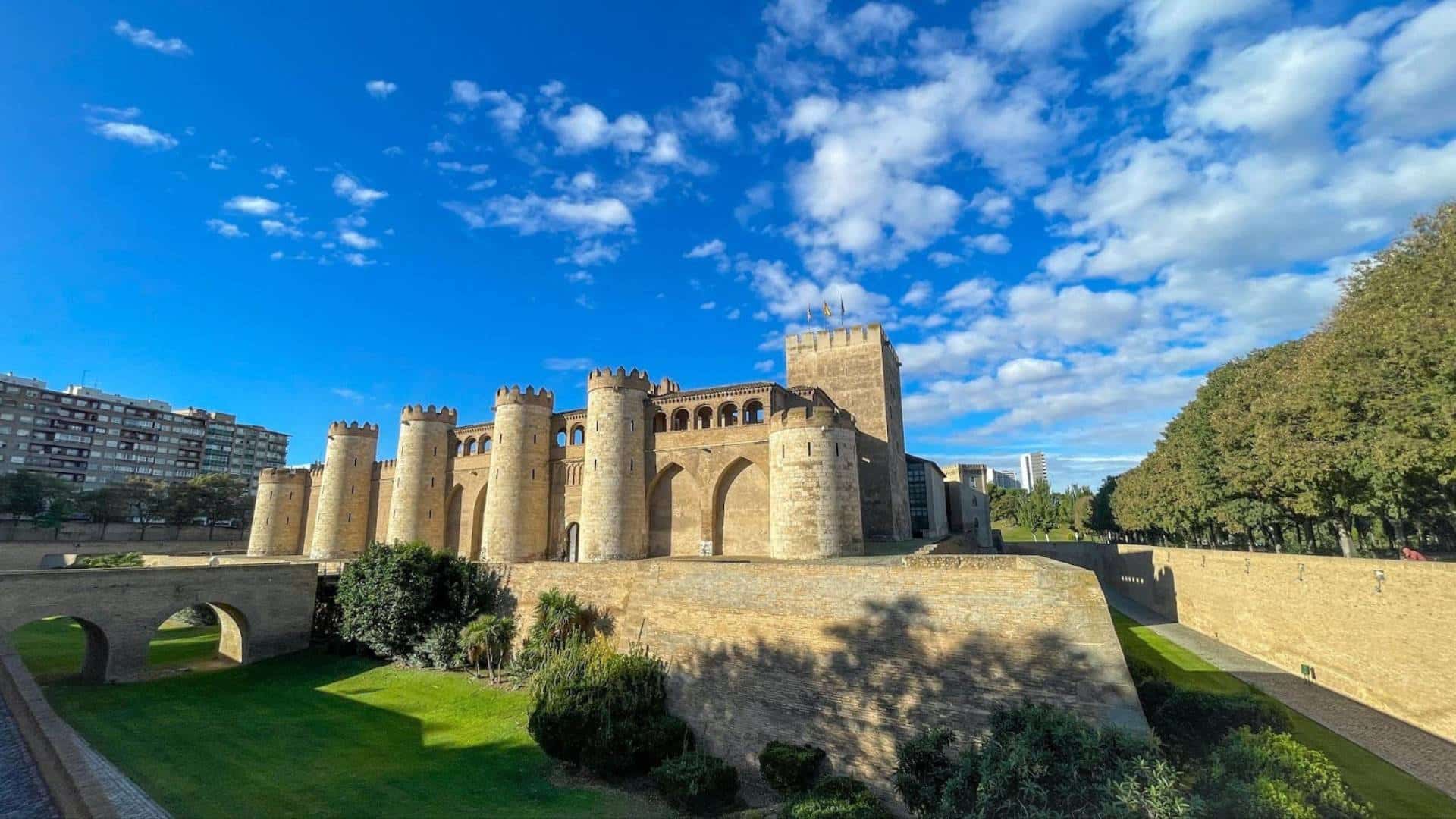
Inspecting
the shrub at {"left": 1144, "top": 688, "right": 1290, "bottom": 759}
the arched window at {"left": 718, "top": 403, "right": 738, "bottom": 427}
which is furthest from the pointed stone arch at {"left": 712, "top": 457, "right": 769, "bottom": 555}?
the shrub at {"left": 1144, "top": 688, "right": 1290, "bottom": 759}

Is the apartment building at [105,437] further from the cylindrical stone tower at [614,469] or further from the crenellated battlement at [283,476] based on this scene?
the cylindrical stone tower at [614,469]

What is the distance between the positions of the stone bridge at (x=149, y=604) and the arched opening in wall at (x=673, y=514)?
1519 centimetres

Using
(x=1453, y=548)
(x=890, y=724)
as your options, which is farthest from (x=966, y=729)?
(x=1453, y=548)

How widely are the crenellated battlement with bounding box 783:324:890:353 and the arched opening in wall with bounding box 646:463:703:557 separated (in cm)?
972

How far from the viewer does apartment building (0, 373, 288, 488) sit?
6538 cm

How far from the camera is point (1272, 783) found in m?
9.66

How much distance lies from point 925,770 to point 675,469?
60.0ft

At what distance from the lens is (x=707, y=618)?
18906 millimetres

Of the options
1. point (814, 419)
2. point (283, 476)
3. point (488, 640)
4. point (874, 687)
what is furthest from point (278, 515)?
point (874, 687)

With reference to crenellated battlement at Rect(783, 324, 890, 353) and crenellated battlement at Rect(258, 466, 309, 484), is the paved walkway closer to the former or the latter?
crenellated battlement at Rect(783, 324, 890, 353)

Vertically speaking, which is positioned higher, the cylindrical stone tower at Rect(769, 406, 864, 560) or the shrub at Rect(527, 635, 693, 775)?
the cylindrical stone tower at Rect(769, 406, 864, 560)

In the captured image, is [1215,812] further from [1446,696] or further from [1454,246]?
[1454,246]

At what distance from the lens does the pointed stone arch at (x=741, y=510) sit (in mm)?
27406

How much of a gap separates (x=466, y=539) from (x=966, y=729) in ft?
95.6
